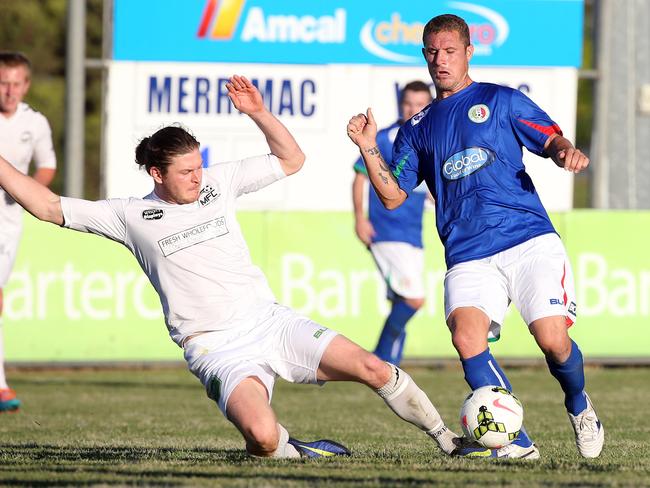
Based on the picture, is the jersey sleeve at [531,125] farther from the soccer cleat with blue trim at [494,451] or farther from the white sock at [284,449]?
the white sock at [284,449]

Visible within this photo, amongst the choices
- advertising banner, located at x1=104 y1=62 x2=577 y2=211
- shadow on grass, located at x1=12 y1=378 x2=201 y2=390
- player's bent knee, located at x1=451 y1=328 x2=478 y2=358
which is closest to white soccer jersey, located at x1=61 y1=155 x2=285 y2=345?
player's bent knee, located at x1=451 y1=328 x2=478 y2=358

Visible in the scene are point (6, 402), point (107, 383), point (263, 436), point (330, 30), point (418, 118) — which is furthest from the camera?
point (330, 30)

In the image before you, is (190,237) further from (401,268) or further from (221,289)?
(401,268)

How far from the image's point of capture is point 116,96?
14375mm

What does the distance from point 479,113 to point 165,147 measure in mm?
1605

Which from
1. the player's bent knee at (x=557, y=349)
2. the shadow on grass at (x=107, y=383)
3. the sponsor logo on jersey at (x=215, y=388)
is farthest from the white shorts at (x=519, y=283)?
the shadow on grass at (x=107, y=383)

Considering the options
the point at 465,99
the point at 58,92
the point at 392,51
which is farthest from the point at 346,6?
the point at 58,92

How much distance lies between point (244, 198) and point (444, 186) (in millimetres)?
7765

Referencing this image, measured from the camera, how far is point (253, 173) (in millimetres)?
7035

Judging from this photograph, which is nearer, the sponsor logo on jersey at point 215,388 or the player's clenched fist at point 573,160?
the player's clenched fist at point 573,160

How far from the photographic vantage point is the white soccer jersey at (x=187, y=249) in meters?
6.83

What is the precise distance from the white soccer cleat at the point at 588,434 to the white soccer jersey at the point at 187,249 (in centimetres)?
174

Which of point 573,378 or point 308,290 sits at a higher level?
point 308,290

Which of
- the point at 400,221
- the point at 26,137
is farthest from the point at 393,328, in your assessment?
the point at 26,137
